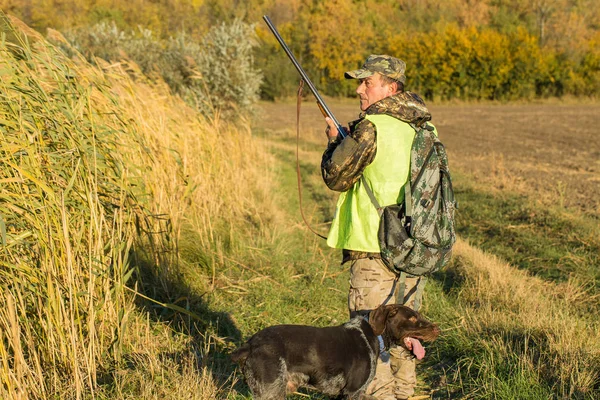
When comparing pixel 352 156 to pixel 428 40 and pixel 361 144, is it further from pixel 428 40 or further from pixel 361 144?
pixel 428 40

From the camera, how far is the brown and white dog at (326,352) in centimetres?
368

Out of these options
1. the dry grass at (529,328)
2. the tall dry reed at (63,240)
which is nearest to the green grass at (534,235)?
Result: the dry grass at (529,328)

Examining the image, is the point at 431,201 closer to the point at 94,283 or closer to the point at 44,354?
the point at 94,283

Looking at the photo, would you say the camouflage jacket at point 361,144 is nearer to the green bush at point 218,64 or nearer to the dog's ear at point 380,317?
the dog's ear at point 380,317

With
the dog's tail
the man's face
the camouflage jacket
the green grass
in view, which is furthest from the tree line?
the dog's tail

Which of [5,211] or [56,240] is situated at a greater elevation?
[5,211]

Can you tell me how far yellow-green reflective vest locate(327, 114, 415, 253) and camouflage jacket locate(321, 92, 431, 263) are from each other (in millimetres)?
46

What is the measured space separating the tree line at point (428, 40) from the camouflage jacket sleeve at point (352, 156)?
38252mm

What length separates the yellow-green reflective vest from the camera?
4020 millimetres

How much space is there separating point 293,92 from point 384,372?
59.0 meters

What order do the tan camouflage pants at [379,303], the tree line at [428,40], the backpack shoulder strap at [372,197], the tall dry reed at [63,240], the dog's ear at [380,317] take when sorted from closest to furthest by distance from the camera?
the tall dry reed at [63,240], the dog's ear at [380,317], the backpack shoulder strap at [372,197], the tan camouflage pants at [379,303], the tree line at [428,40]

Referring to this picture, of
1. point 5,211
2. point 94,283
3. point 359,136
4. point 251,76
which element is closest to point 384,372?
point 359,136

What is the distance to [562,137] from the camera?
2686 cm

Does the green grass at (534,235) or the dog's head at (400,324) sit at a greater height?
the dog's head at (400,324)
